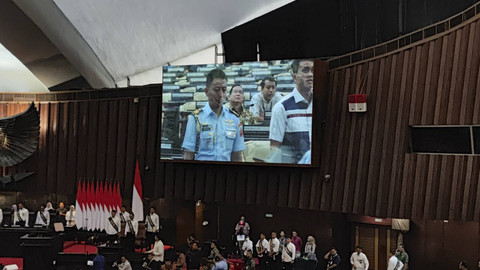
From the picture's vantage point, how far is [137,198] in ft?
44.0

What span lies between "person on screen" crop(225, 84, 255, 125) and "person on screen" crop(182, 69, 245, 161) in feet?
0.35

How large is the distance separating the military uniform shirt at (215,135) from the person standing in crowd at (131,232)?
8.49 ft

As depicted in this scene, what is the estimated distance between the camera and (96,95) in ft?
48.5

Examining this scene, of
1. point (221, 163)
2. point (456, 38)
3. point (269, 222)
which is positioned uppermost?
point (456, 38)

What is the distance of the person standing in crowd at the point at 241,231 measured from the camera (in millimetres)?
13834

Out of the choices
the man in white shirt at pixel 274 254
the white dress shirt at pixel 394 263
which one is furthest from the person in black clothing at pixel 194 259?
the white dress shirt at pixel 394 263

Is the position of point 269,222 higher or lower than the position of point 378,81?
lower

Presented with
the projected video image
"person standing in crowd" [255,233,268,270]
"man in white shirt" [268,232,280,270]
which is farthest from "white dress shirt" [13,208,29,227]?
"man in white shirt" [268,232,280,270]

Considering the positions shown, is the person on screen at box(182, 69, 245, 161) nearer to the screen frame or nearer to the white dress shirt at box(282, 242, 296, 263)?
the screen frame

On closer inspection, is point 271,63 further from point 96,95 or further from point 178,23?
point 96,95

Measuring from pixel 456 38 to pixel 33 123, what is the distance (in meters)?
12.1

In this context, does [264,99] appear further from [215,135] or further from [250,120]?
[215,135]

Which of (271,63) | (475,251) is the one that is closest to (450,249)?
(475,251)

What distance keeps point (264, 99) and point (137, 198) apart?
4.74 m
